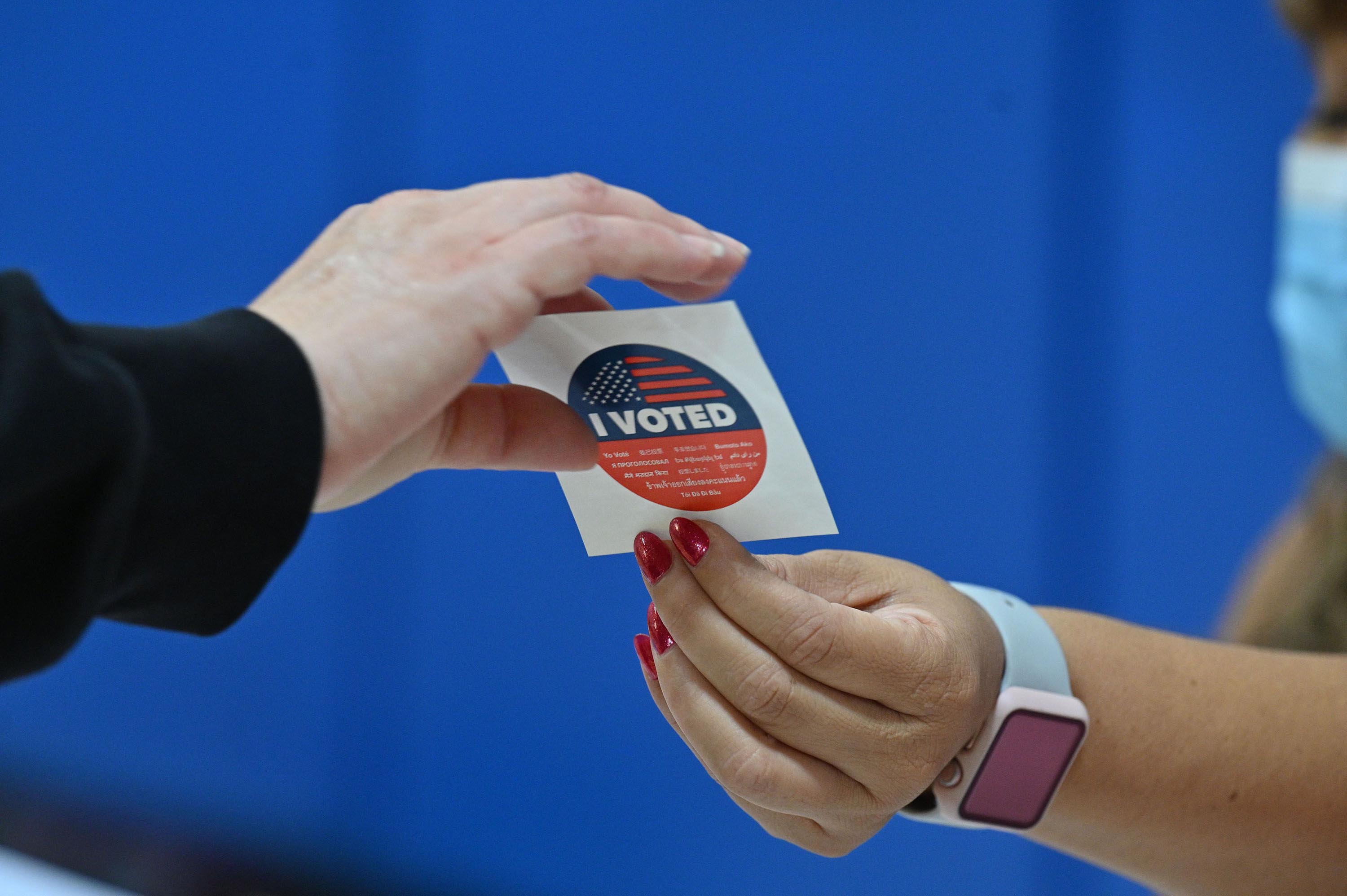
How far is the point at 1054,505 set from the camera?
1.55 metres

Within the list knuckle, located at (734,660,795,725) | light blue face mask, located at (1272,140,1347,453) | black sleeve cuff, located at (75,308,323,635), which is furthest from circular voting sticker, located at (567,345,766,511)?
light blue face mask, located at (1272,140,1347,453)

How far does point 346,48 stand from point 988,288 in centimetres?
116

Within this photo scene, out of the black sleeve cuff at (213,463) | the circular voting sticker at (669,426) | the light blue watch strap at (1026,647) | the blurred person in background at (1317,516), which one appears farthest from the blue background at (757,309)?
the black sleeve cuff at (213,463)

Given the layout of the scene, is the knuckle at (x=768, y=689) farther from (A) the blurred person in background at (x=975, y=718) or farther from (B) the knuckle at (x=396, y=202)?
(B) the knuckle at (x=396, y=202)

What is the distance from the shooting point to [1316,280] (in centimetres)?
139

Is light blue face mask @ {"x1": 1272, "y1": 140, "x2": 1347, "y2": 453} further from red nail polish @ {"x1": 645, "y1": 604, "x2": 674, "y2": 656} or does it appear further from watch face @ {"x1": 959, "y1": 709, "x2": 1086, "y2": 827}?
red nail polish @ {"x1": 645, "y1": 604, "x2": 674, "y2": 656}

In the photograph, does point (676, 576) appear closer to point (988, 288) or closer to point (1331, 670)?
point (1331, 670)

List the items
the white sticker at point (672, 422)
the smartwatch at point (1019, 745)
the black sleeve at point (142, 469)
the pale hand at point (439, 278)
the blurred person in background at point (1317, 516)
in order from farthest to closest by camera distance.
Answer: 1. the blurred person in background at point (1317, 516)
2. the smartwatch at point (1019, 745)
3. the white sticker at point (672, 422)
4. the pale hand at point (439, 278)
5. the black sleeve at point (142, 469)

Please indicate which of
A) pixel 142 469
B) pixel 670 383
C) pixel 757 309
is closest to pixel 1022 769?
pixel 670 383

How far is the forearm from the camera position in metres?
0.93

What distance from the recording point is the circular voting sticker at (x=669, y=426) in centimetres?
77

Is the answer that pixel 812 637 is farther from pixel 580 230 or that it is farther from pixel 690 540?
pixel 580 230

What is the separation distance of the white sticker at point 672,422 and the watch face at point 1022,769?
22 cm

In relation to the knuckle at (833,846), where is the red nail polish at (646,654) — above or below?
above
